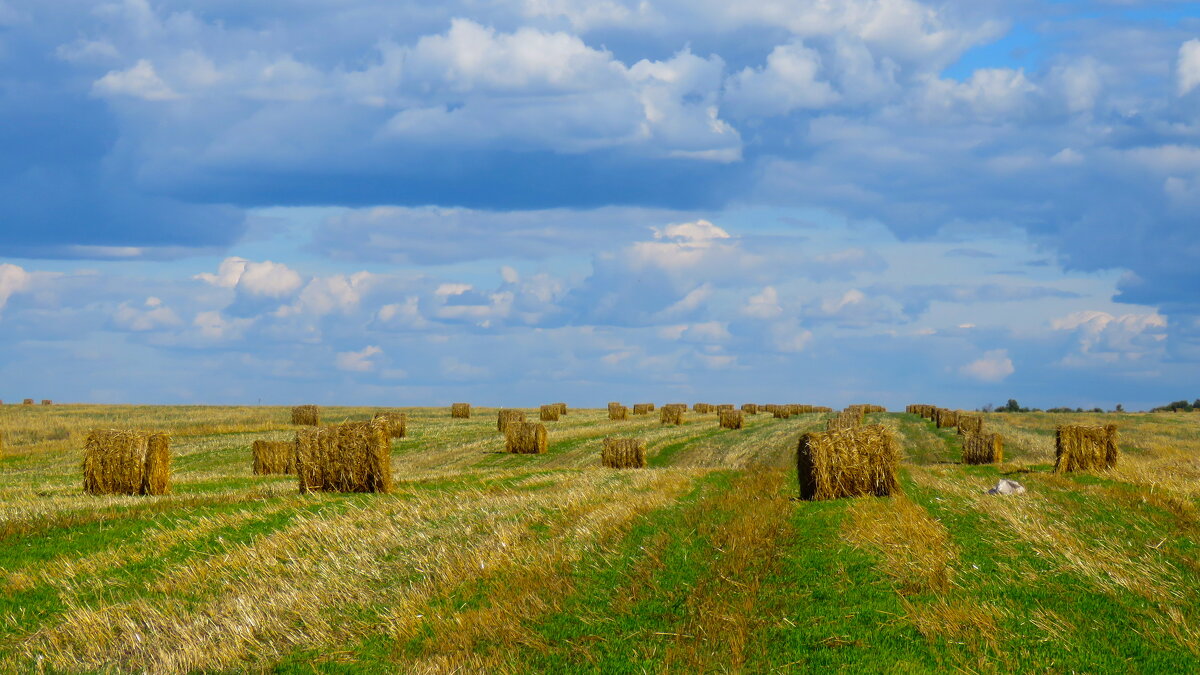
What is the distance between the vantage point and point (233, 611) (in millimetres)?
11875

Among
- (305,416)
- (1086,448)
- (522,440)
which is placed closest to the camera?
(1086,448)

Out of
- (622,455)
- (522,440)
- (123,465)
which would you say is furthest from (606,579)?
(522,440)

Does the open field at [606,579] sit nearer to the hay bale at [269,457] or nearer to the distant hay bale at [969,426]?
the hay bale at [269,457]

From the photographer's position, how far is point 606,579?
39.5 feet

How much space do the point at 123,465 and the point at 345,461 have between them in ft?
19.7

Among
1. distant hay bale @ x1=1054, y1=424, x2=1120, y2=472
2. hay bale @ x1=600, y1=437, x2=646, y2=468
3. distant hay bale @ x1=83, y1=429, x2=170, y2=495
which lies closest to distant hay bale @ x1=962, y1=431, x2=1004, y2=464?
distant hay bale @ x1=1054, y1=424, x2=1120, y2=472

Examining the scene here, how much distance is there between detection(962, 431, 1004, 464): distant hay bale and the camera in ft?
113

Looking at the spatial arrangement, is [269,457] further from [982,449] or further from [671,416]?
[671,416]

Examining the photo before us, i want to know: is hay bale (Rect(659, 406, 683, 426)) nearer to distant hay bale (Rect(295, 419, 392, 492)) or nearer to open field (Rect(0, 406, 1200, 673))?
open field (Rect(0, 406, 1200, 673))

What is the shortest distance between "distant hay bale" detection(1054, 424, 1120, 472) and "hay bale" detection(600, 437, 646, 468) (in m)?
13.3

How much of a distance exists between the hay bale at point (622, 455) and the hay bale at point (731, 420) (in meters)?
23.7

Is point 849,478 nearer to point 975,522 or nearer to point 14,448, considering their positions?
point 975,522

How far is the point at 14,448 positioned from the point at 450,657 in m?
40.5

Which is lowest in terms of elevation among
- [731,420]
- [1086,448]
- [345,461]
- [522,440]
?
[1086,448]
